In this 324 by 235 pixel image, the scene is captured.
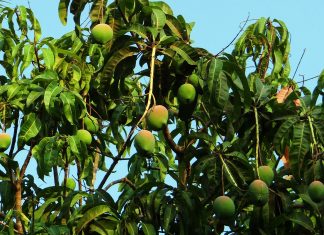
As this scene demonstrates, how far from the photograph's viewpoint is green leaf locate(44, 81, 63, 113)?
339 cm

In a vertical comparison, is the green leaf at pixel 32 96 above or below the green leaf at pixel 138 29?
above

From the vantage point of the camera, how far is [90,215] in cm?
301

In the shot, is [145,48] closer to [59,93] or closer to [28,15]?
[59,93]

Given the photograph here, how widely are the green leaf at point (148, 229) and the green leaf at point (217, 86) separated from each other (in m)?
0.46

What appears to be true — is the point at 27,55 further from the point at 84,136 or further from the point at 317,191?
the point at 317,191

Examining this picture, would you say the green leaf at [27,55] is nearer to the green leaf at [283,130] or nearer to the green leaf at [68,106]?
the green leaf at [68,106]

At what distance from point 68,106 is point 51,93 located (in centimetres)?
8

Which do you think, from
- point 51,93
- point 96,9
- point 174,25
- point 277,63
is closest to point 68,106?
point 51,93

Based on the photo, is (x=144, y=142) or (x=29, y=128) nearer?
(x=144, y=142)

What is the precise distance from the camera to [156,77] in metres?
3.10

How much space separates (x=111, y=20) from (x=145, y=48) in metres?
0.23

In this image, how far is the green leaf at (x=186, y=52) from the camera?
292cm

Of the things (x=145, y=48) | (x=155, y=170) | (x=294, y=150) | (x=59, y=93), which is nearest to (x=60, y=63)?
(x=59, y=93)

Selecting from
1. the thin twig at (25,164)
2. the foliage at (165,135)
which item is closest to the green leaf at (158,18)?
the foliage at (165,135)
